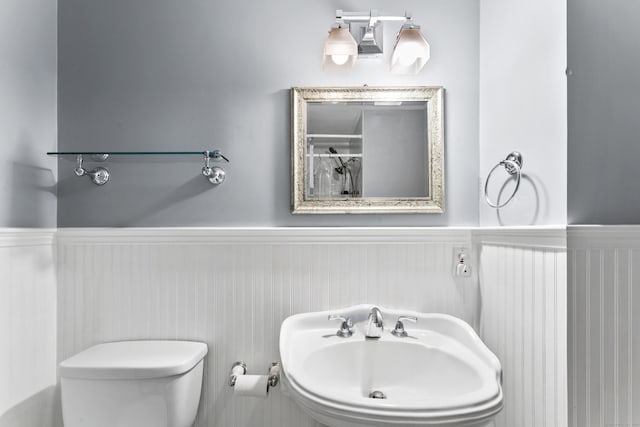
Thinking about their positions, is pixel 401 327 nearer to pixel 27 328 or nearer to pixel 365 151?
pixel 365 151

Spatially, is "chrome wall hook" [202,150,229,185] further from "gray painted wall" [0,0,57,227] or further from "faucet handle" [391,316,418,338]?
"faucet handle" [391,316,418,338]

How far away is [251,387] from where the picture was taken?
1.26 meters

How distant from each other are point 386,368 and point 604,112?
108cm

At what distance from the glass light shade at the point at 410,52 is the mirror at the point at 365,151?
83 millimetres

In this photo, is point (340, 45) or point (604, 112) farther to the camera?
point (340, 45)

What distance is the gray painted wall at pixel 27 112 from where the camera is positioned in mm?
1249

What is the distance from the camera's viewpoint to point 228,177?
4.81 feet

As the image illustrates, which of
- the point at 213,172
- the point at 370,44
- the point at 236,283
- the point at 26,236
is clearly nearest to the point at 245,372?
the point at 236,283

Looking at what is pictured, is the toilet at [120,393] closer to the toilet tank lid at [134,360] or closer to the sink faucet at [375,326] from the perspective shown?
the toilet tank lid at [134,360]

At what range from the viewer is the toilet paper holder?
1.30 m

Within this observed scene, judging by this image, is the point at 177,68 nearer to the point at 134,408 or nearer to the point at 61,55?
the point at 61,55

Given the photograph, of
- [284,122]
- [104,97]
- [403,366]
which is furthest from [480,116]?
[104,97]

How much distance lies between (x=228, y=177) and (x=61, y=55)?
2.68 feet

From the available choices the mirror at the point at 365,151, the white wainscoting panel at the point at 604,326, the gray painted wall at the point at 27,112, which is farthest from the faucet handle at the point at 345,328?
the gray painted wall at the point at 27,112
